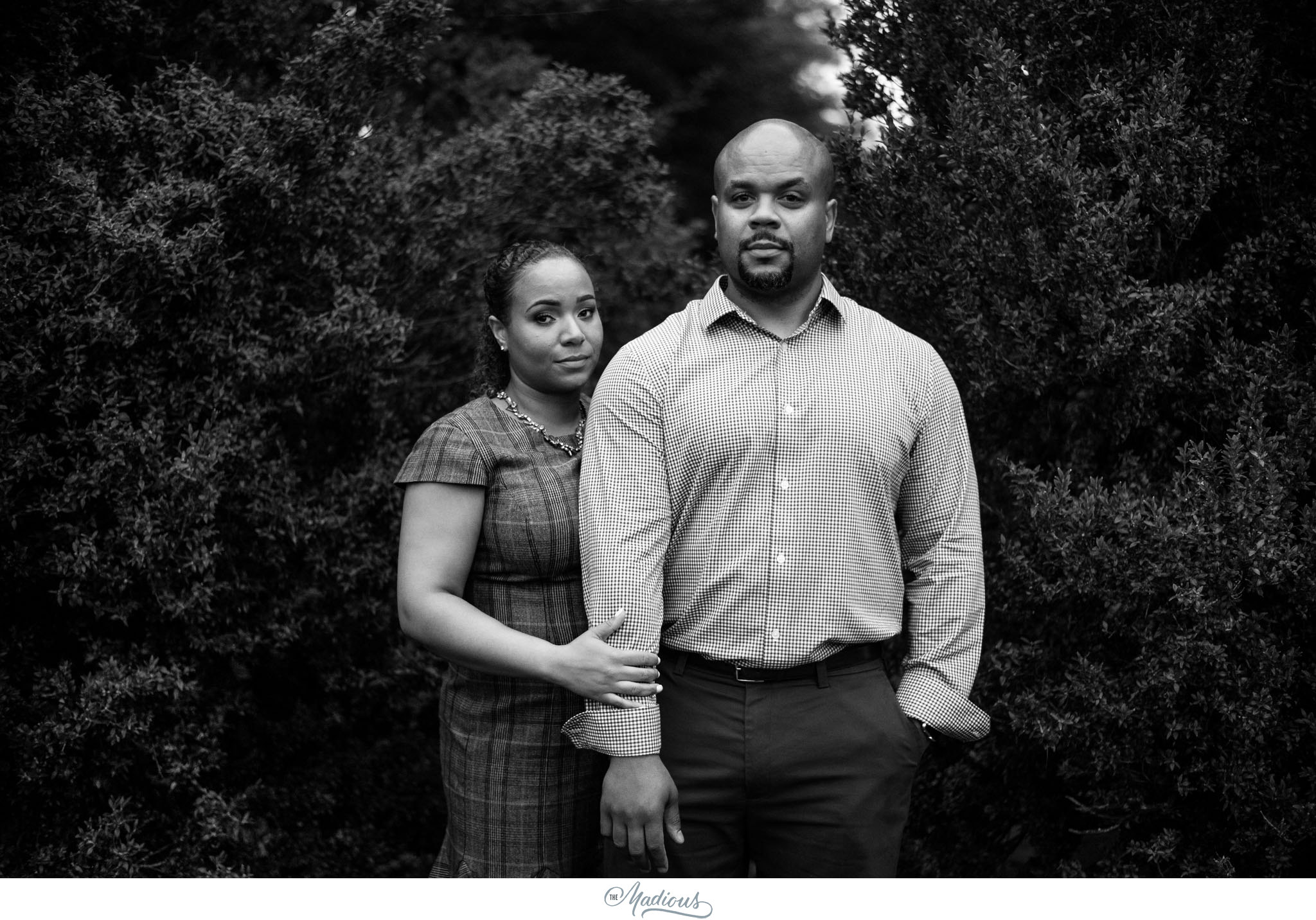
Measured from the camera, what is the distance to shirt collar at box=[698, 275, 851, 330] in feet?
8.77

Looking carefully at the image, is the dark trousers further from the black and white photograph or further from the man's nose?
the man's nose

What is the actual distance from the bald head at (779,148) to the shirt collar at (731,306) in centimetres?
23

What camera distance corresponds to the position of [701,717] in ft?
8.24

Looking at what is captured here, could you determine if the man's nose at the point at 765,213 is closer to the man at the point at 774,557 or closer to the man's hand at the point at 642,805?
the man at the point at 774,557

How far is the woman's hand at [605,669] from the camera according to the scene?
2.41 m

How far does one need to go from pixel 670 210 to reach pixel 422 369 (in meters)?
1.82

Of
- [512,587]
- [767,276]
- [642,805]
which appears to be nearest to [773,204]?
[767,276]

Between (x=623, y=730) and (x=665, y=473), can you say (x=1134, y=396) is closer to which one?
(x=665, y=473)

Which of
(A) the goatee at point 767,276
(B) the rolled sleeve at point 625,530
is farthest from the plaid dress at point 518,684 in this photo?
(A) the goatee at point 767,276

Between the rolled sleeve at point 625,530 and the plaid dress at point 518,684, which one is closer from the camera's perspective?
the rolled sleeve at point 625,530

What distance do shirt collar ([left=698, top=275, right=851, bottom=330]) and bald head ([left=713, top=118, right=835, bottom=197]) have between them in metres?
0.23

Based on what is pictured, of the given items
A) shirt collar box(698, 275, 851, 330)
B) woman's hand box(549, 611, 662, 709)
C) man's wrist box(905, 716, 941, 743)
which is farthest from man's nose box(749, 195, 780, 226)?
man's wrist box(905, 716, 941, 743)

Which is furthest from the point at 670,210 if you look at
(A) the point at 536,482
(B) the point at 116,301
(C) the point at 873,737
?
(C) the point at 873,737
